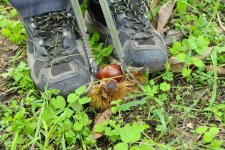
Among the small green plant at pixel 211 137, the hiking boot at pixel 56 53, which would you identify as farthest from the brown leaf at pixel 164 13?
the small green plant at pixel 211 137

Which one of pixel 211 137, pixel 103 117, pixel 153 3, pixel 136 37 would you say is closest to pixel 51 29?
pixel 136 37

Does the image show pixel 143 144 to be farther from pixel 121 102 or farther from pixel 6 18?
pixel 6 18

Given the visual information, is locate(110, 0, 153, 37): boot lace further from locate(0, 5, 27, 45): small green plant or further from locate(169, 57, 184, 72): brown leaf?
locate(0, 5, 27, 45): small green plant

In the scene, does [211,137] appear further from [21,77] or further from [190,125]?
[21,77]

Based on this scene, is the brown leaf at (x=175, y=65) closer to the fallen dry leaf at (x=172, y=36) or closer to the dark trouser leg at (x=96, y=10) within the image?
the fallen dry leaf at (x=172, y=36)

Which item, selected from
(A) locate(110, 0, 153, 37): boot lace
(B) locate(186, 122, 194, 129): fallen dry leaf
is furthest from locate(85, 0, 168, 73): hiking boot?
(B) locate(186, 122, 194, 129): fallen dry leaf

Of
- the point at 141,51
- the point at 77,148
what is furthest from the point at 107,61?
the point at 77,148
